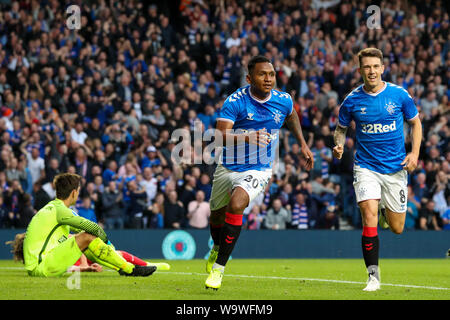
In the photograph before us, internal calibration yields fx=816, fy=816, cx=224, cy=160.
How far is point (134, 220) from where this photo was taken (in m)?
18.2

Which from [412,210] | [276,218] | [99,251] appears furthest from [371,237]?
[412,210]

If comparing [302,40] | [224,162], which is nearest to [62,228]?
[224,162]

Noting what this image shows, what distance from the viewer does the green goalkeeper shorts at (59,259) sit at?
948 centimetres

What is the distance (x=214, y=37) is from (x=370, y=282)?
49.5ft

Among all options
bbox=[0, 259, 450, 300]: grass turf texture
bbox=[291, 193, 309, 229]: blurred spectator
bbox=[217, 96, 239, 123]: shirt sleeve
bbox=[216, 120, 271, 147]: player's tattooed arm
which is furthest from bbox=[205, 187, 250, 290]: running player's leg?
bbox=[291, 193, 309, 229]: blurred spectator

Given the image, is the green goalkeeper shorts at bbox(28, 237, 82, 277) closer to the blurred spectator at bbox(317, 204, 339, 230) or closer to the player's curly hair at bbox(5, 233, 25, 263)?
the player's curly hair at bbox(5, 233, 25, 263)

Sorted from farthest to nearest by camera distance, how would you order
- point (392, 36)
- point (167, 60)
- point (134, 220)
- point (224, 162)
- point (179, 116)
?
point (392, 36)
point (167, 60)
point (179, 116)
point (134, 220)
point (224, 162)

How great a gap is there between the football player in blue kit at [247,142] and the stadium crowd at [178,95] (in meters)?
8.60

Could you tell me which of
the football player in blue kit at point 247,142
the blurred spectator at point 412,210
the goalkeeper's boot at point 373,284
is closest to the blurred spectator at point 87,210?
the blurred spectator at point 412,210

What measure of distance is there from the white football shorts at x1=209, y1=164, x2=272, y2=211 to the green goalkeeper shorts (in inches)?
67.7

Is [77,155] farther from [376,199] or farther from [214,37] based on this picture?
[376,199]

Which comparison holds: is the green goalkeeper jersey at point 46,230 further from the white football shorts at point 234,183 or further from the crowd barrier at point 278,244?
the crowd barrier at point 278,244

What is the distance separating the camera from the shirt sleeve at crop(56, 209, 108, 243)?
370 inches

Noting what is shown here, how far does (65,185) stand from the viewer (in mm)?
10023
